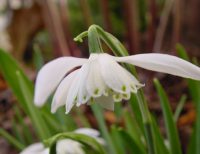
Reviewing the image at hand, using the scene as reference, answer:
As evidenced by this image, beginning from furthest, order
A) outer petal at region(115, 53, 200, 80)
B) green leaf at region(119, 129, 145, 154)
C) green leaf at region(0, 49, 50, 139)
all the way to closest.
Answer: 1. green leaf at region(0, 49, 50, 139)
2. green leaf at region(119, 129, 145, 154)
3. outer petal at region(115, 53, 200, 80)

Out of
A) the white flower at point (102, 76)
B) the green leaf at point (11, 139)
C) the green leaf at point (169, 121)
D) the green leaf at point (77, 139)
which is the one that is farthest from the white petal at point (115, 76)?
the green leaf at point (11, 139)

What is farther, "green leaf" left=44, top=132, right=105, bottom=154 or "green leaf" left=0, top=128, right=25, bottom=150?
"green leaf" left=0, top=128, right=25, bottom=150

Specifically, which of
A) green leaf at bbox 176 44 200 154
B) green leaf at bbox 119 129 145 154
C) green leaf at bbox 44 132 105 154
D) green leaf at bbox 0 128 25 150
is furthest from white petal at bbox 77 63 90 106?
green leaf at bbox 0 128 25 150

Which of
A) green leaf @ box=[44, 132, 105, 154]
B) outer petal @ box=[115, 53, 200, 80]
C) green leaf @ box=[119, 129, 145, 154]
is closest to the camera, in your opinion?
outer petal @ box=[115, 53, 200, 80]

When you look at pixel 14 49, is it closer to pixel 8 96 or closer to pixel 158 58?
pixel 8 96

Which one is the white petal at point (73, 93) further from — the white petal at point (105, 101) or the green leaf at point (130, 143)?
the green leaf at point (130, 143)

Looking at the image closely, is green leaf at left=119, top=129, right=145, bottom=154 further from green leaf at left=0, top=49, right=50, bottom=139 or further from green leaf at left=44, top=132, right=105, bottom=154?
green leaf at left=0, top=49, right=50, bottom=139

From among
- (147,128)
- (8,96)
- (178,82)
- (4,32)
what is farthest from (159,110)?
(4,32)
